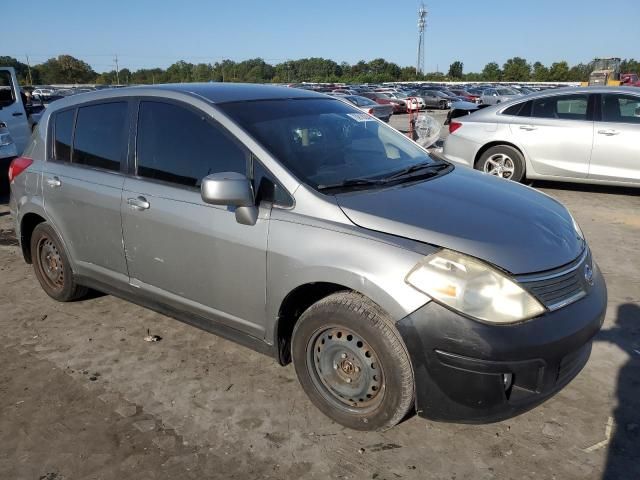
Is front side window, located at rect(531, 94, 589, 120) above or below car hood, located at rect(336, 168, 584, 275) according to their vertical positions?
above

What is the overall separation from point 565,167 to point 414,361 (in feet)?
20.6

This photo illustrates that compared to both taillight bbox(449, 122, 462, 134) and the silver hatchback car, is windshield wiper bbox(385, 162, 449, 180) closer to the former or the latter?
the silver hatchback car

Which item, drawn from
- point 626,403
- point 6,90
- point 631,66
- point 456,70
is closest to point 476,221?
point 626,403

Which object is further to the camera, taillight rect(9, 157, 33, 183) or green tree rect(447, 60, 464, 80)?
green tree rect(447, 60, 464, 80)

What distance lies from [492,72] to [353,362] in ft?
403

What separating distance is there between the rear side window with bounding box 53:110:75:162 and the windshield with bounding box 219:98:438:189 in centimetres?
157

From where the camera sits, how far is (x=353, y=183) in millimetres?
2943

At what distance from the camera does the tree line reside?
92562mm

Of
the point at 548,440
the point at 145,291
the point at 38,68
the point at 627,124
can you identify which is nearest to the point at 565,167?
the point at 627,124

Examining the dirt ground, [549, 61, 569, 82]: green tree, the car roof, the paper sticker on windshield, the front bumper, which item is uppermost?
[549, 61, 569, 82]: green tree

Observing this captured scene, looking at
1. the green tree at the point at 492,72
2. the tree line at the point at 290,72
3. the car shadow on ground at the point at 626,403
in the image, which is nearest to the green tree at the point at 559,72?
the tree line at the point at 290,72

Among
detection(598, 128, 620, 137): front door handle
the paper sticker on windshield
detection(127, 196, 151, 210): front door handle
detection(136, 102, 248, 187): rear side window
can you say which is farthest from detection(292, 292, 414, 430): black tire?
detection(598, 128, 620, 137): front door handle

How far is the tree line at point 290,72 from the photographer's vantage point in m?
92.6

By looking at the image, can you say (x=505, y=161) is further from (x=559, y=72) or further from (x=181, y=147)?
(x=559, y=72)
